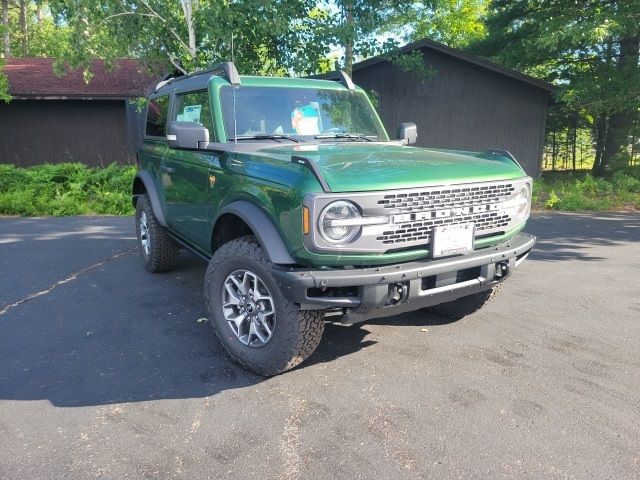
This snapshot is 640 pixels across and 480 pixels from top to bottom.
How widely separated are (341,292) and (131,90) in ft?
46.3

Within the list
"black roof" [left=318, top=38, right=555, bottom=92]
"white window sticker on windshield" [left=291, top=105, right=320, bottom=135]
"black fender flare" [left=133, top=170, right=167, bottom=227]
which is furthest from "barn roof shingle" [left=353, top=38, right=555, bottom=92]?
"white window sticker on windshield" [left=291, top=105, right=320, bottom=135]

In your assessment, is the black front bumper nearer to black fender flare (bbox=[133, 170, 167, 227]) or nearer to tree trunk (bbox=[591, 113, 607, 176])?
black fender flare (bbox=[133, 170, 167, 227])

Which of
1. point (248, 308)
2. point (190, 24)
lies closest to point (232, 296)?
point (248, 308)

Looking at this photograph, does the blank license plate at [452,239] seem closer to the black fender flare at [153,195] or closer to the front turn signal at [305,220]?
the front turn signal at [305,220]

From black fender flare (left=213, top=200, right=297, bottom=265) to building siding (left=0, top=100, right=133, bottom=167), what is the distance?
13.0 metres

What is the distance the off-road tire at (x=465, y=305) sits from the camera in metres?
4.11

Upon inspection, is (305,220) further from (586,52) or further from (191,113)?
(586,52)

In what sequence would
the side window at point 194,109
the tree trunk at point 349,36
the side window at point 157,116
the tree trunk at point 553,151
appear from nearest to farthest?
the side window at point 194,109 → the side window at point 157,116 → the tree trunk at point 349,36 → the tree trunk at point 553,151

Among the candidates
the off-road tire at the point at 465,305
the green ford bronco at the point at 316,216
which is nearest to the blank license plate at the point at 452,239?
the green ford bronco at the point at 316,216

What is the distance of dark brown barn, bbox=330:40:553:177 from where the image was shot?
14.9m

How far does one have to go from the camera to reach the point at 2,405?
118 inches

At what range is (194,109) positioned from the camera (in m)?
4.37

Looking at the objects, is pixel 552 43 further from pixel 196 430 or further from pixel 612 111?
pixel 196 430

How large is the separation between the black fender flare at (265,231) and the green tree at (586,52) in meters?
11.4
